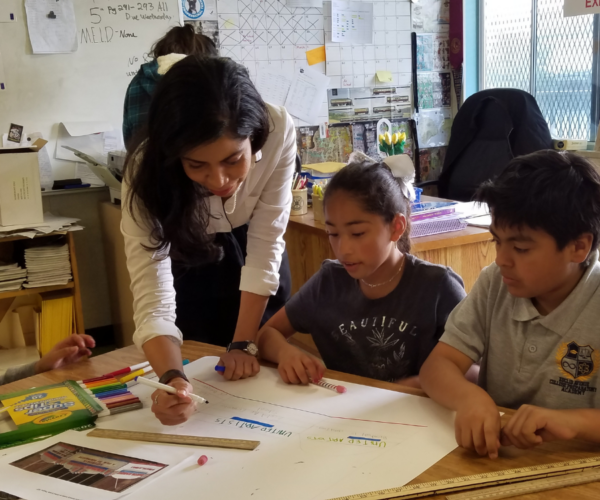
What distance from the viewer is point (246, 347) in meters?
1.32

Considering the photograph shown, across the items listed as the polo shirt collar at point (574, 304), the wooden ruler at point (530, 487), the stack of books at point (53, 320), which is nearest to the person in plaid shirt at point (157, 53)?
the stack of books at point (53, 320)

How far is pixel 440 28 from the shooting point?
391cm

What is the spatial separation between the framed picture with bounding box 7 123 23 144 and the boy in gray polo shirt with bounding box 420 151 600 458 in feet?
8.17

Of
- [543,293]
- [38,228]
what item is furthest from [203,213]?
[38,228]

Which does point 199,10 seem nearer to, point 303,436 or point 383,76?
point 383,76

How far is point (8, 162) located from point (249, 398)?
2.03 m

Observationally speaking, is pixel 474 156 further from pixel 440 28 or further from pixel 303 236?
pixel 303 236

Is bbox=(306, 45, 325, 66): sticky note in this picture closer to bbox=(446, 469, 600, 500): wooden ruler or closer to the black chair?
the black chair

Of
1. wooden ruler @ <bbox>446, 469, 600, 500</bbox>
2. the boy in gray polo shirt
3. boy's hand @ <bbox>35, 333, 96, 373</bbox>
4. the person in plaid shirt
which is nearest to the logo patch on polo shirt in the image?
the boy in gray polo shirt

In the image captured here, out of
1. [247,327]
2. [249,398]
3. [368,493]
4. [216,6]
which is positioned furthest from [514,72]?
[368,493]

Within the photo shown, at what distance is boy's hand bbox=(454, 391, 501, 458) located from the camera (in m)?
0.88

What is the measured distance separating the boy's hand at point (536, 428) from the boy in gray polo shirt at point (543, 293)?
0.32 feet

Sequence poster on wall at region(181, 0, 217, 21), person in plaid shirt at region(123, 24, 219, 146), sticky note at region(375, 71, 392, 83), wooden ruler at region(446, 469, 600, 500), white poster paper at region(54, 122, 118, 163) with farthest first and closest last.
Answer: sticky note at region(375, 71, 392, 83)
poster on wall at region(181, 0, 217, 21)
white poster paper at region(54, 122, 118, 163)
person in plaid shirt at region(123, 24, 219, 146)
wooden ruler at region(446, 469, 600, 500)

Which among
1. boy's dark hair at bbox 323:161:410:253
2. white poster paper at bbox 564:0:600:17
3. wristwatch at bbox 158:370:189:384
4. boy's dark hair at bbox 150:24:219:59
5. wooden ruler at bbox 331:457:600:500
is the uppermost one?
white poster paper at bbox 564:0:600:17
